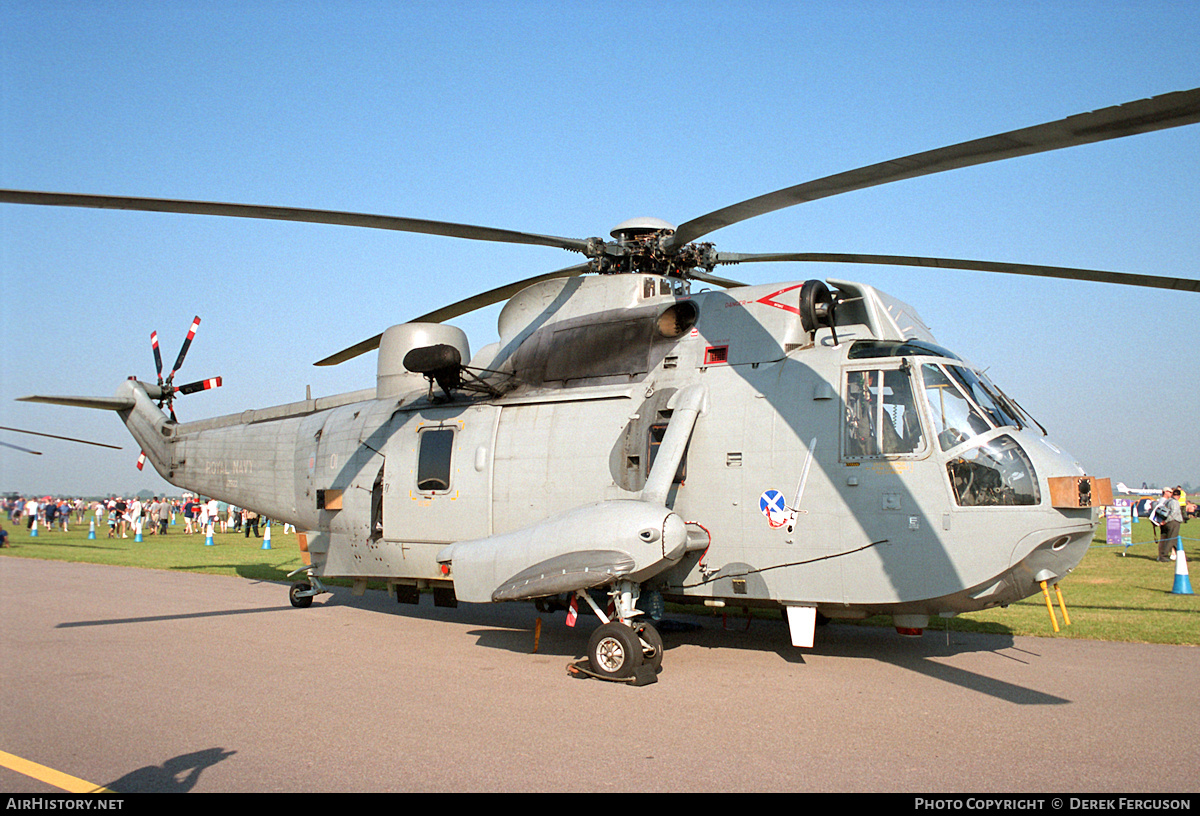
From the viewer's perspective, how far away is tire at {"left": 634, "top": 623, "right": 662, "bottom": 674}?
7469 mm

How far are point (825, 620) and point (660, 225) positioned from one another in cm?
526

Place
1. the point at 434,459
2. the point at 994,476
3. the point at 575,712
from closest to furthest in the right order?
the point at 575,712 < the point at 994,476 < the point at 434,459

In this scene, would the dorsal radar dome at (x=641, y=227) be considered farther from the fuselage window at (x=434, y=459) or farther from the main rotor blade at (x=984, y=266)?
the fuselage window at (x=434, y=459)

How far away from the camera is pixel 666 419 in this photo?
27.9 ft

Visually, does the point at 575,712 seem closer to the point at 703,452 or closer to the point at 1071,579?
the point at 703,452

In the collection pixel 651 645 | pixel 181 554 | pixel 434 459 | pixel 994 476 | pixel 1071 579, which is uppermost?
pixel 434 459

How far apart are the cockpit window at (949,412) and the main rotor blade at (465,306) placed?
4301 millimetres

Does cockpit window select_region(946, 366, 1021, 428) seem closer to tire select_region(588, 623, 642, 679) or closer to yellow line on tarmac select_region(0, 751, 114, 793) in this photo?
tire select_region(588, 623, 642, 679)

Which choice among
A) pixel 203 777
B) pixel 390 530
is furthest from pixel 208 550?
pixel 203 777

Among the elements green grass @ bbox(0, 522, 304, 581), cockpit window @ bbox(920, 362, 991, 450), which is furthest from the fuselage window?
green grass @ bbox(0, 522, 304, 581)

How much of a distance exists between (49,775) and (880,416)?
6.82 meters

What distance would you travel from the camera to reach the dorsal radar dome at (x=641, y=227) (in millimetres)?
9227

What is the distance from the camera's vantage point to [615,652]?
7.50 m

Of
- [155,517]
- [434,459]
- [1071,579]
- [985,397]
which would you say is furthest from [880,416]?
[155,517]
